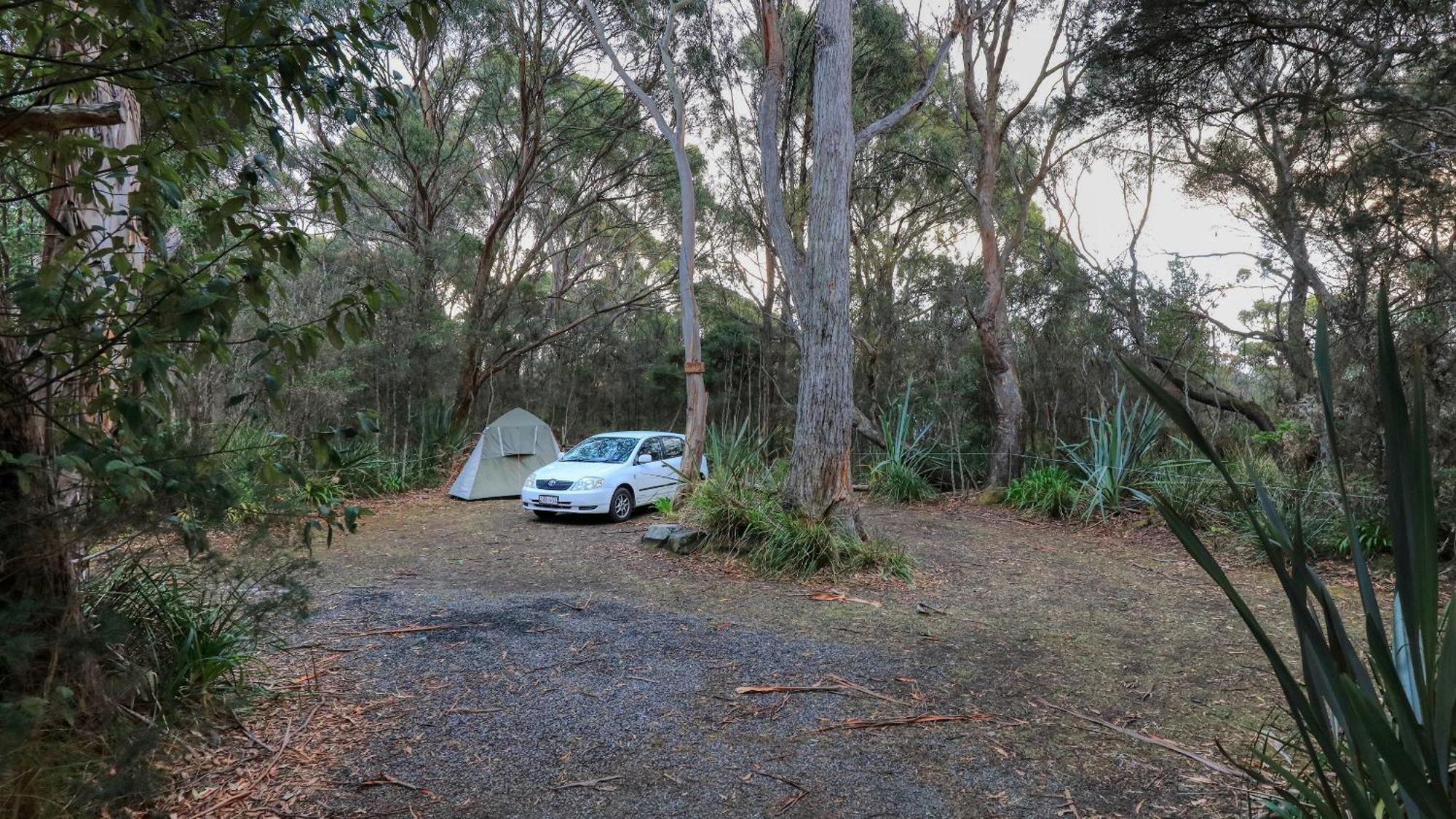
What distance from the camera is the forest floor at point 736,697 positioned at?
2.80 meters

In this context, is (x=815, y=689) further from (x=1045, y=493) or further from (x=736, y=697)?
(x=1045, y=493)

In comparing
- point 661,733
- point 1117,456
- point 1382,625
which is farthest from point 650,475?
point 1382,625

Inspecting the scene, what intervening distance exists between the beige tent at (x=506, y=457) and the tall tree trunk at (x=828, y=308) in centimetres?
647

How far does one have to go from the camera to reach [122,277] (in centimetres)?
188

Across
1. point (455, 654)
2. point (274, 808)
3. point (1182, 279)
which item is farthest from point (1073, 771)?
point (1182, 279)

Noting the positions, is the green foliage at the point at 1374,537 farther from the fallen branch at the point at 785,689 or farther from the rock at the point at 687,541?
the rock at the point at 687,541

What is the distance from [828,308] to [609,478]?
4156 mm

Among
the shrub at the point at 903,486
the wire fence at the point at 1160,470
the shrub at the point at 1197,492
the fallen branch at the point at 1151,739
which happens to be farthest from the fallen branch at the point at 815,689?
the shrub at the point at 903,486

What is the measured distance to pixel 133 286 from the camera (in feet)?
6.40

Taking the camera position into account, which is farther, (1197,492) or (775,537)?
(1197,492)

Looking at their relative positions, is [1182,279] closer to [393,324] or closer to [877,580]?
[877,580]

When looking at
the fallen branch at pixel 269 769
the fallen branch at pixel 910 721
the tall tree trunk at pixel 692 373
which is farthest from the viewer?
the tall tree trunk at pixel 692 373

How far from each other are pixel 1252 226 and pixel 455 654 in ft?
35.5

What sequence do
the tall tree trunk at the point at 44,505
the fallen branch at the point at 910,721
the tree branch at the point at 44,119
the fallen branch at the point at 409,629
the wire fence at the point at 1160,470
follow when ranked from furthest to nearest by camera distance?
the wire fence at the point at 1160,470 → the fallen branch at the point at 409,629 → the fallen branch at the point at 910,721 → the tall tree trunk at the point at 44,505 → the tree branch at the point at 44,119
